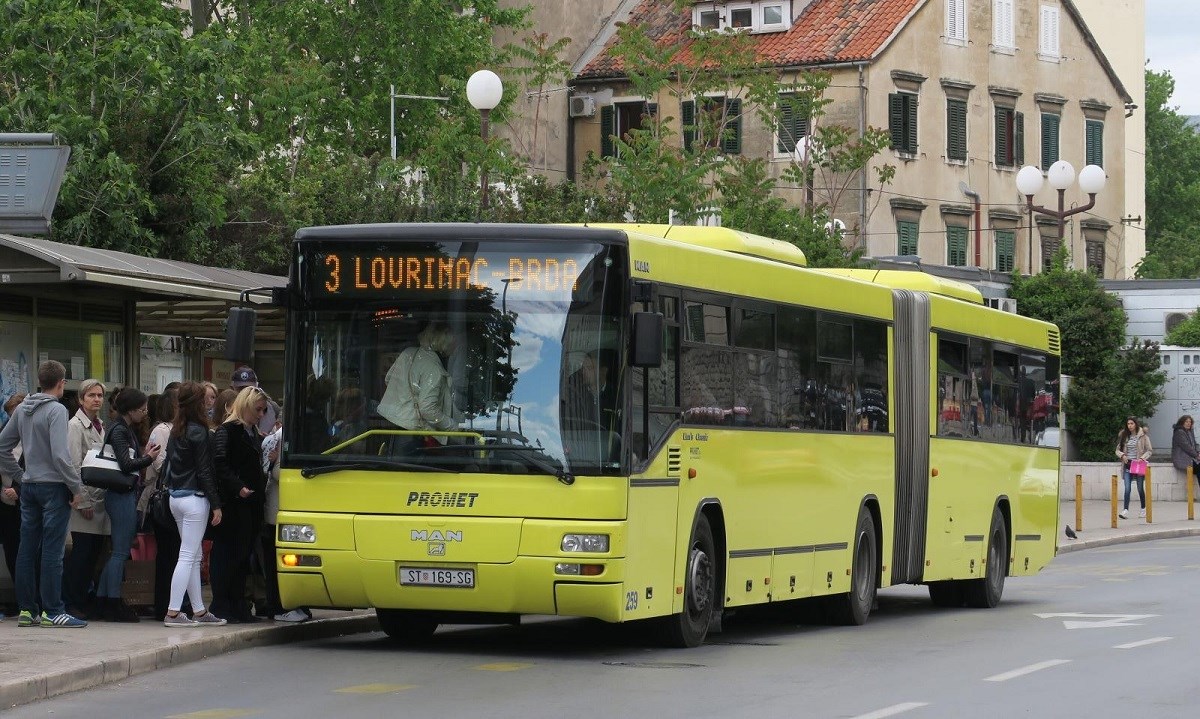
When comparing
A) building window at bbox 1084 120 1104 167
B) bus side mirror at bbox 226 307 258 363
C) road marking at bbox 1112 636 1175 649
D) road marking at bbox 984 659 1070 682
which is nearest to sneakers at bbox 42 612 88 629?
bus side mirror at bbox 226 307 258 363

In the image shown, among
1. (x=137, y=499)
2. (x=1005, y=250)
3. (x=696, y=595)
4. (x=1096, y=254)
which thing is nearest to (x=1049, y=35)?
(x=1005, y=250)

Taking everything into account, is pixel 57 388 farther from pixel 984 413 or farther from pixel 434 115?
pixel 434 115

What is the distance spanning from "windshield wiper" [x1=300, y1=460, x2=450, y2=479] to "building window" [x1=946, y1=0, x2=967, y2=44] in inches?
2028

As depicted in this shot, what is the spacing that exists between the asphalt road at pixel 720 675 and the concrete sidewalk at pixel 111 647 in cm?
13

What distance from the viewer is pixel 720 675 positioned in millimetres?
14000

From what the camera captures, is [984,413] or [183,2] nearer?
[984,413]

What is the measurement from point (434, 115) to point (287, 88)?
841cm

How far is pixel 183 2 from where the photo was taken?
58.2m

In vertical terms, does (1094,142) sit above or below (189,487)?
above

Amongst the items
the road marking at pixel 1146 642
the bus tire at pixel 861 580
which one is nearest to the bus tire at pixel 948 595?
the bus tire at pixel 861 580

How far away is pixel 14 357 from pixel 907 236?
46.8 metres

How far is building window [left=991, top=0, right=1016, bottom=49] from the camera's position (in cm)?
6594

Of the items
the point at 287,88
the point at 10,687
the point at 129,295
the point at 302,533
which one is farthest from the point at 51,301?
the point at 287,88

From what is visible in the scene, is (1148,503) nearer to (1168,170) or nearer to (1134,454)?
(1134,454)
